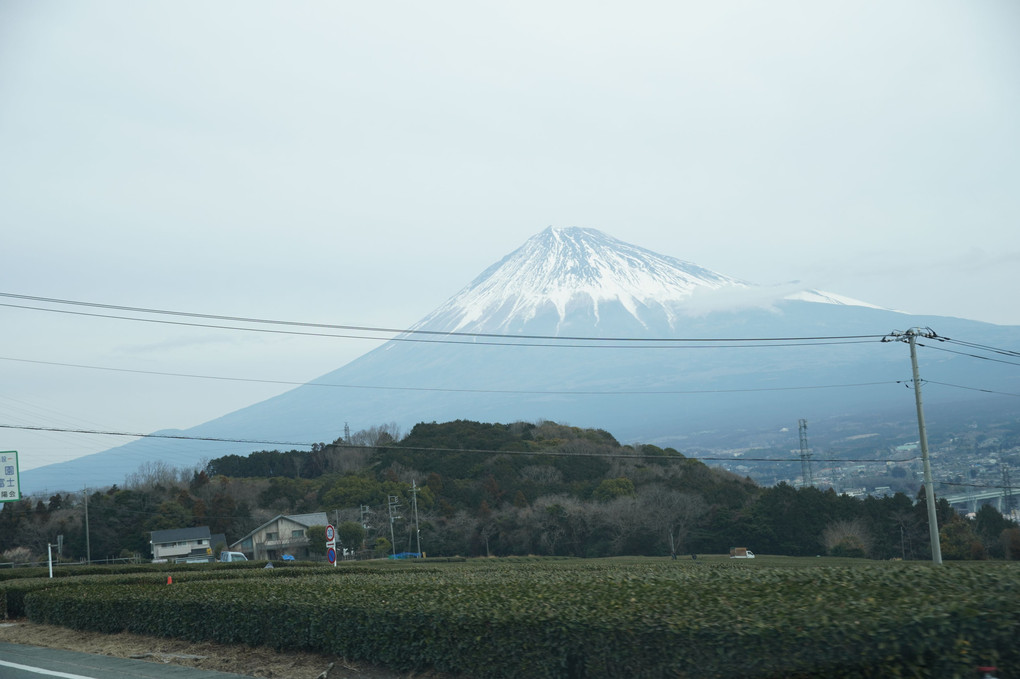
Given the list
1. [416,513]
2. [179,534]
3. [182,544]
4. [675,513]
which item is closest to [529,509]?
[416,513]

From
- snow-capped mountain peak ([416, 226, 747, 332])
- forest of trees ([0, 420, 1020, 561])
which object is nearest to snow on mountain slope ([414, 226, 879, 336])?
snow-capped mountain peak ([416, 226, 747, 332])

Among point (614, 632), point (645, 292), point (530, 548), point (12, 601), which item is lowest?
point (530, 548)

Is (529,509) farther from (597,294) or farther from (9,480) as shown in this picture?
(597,294)

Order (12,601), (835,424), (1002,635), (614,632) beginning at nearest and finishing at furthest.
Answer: (1002,635), (614,632), (12,601), (835,424)

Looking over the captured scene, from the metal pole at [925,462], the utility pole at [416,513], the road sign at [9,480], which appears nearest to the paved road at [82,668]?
the road sign at [9,480]

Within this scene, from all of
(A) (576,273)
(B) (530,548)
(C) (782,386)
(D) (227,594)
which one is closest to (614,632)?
(D) (227,594)

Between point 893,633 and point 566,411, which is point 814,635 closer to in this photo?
point 893,633
